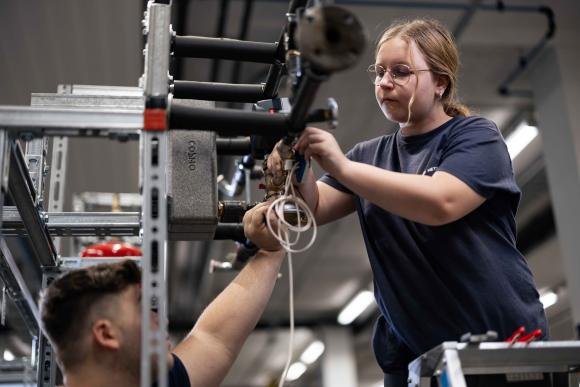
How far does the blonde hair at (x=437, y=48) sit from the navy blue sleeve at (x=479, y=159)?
0.14 m

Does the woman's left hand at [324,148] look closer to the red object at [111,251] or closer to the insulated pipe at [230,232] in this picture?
the insulated pipe at [230,232]

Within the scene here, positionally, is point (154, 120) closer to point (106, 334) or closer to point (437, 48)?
point (106, 334)

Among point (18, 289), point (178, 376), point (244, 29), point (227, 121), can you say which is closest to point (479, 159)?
point (227, 121)

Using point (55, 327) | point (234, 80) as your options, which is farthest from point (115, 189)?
point (55, 327)

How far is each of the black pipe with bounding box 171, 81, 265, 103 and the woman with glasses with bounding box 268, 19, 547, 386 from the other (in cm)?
28

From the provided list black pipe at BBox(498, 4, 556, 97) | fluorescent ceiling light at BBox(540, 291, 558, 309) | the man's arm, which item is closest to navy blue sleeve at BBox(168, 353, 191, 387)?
the man's arm

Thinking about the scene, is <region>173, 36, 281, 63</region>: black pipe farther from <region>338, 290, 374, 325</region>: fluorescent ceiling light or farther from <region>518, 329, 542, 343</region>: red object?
<region>338, 290, 374, 325</region>: fluorescent ceiling light

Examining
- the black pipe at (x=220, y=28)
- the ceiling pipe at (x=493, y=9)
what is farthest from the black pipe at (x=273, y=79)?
the ceiling pipe at (x=493, y=9)

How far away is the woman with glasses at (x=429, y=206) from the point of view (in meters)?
1.21

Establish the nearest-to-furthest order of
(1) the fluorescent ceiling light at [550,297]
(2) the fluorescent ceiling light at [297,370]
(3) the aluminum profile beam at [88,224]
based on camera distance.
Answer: (3) the aluminum profile beam at [88,224]
(1) the fluorescent ceiling light at [550,297]
(2) the fluorescent ceiling light at [297,370]

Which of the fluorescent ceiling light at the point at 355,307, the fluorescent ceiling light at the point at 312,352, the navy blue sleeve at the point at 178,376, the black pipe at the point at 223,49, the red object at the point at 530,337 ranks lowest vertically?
the red object at the point at 530,337

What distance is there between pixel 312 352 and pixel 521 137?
245 inches

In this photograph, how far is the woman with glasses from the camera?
3.98ft

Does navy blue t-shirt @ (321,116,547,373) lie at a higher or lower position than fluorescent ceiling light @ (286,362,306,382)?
lower
